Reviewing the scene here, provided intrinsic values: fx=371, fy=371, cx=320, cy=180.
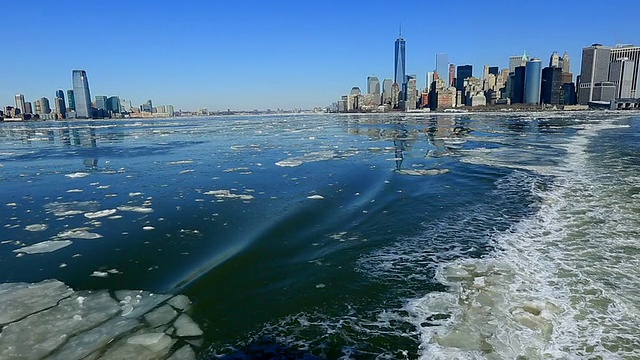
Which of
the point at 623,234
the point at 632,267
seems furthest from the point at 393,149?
the point at 632,267

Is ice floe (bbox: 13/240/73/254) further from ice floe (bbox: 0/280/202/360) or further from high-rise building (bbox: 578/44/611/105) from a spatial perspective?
high-rise building (bbox: 578/44/611/105)

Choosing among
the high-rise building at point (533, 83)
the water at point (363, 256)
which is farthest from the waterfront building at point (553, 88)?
the water at point (363, 256)

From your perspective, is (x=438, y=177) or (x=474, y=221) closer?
(x=474, y=221)

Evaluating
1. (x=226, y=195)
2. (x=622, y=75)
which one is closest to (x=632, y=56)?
(x=622, y=75)

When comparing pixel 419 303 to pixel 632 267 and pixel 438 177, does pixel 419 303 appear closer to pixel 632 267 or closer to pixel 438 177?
pixel 632 267

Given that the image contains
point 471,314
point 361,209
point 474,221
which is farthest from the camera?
point 361,209

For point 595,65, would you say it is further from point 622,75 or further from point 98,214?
point 98,214

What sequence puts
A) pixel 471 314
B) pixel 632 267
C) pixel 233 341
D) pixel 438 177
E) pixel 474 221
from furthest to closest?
pixel 438 177 < pixel 474 221 < pixel 632 267 < pixel 471 314 < pixel 233 341
